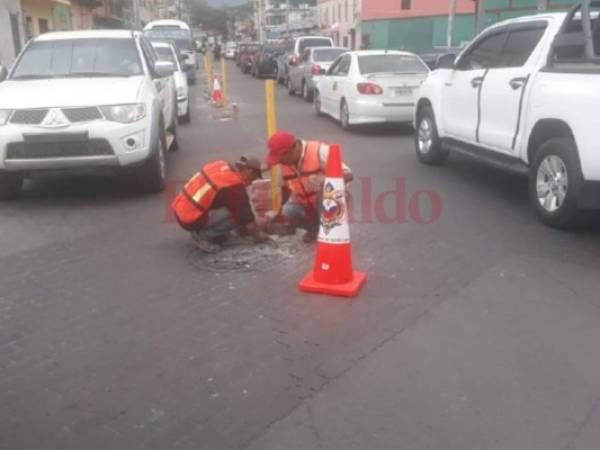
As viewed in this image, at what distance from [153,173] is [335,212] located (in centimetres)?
338

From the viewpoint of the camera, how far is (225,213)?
5.42m

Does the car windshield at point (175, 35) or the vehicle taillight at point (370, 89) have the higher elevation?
the car windshield at point (175, 35)

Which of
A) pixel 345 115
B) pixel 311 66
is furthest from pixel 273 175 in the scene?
pixel 311 66

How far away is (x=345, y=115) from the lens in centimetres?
1245

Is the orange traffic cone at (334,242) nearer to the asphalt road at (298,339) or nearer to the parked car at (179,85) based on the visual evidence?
the asphalt road at (298,339)

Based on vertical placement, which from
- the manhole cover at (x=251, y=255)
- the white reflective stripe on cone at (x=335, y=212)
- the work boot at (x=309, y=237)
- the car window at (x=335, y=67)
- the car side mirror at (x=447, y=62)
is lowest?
the manhole cover at (x=251, y=255)

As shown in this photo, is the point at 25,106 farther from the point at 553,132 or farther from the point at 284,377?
the point at 553,132

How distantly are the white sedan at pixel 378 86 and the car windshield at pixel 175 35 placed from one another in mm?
16531

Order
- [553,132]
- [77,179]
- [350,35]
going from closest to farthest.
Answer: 1. [553,132]
2. [77,179]
3. [350,35]

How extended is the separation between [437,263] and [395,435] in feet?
7.94

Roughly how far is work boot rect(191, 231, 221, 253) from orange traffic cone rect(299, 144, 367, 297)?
1.10 metres

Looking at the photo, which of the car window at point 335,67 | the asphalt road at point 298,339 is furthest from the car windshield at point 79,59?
the car window at point 335,67

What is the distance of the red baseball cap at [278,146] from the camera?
5.07 m

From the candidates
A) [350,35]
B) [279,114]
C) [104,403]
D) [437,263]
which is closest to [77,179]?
[437,263]
